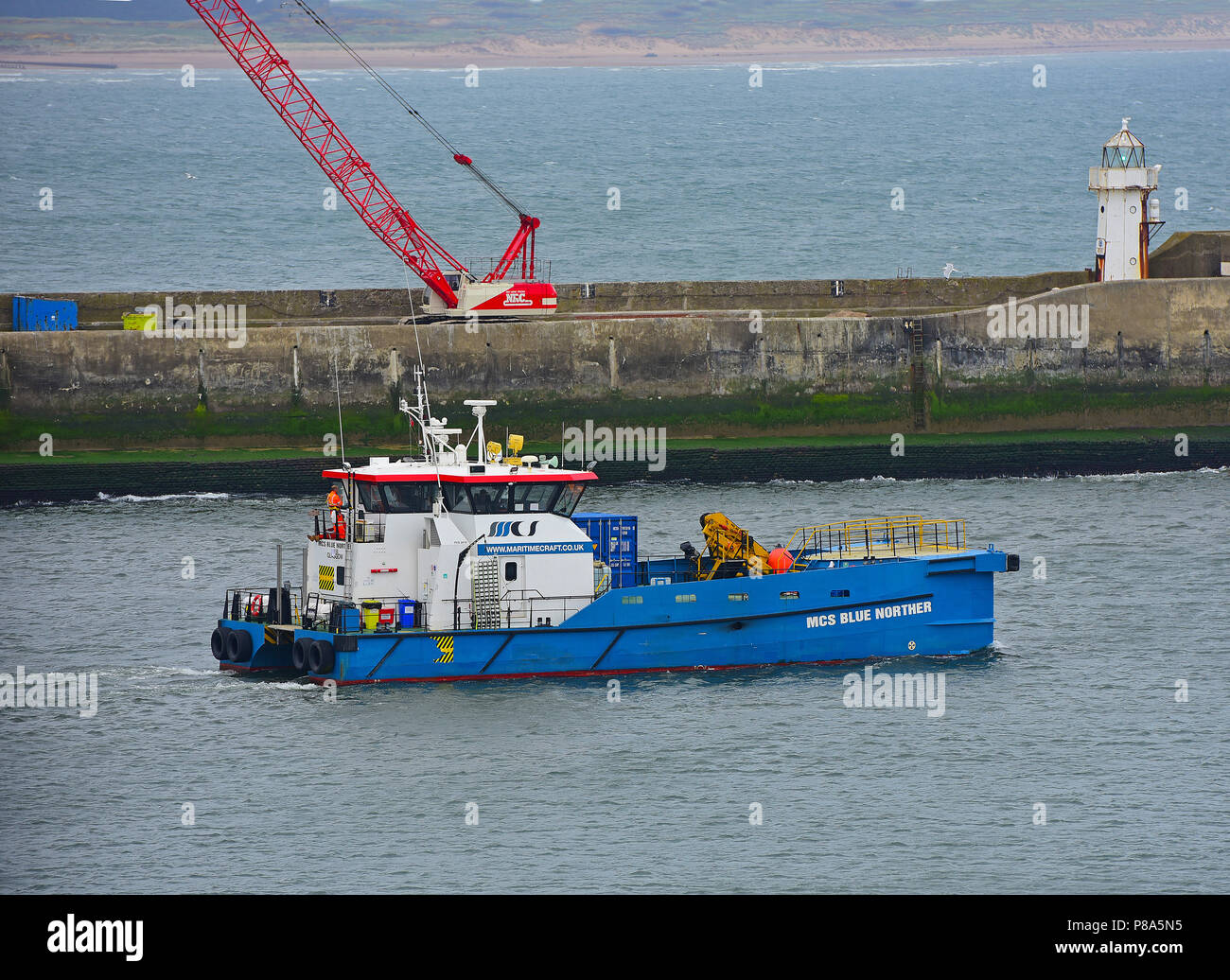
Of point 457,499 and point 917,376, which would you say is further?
point 917,376

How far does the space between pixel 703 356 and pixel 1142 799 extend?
82.3 feet

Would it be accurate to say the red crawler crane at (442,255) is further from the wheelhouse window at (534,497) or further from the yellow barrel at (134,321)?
the wheelhouse window at (534,497)

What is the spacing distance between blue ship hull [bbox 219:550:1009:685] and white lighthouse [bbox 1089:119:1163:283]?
22667 millimetres

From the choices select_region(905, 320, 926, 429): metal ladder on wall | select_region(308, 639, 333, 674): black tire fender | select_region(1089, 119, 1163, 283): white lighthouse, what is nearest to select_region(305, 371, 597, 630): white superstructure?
select_region(308, 639, 333, 674): black tire fender

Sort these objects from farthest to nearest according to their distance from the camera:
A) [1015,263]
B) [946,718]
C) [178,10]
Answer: [178,10] → [1015,263] → [946,718]

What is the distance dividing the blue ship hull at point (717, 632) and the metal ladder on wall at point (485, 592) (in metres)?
0.30

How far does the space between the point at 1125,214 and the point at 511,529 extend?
27456mm

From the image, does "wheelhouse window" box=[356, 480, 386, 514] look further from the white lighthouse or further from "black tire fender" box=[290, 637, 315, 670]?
the white lighthouse

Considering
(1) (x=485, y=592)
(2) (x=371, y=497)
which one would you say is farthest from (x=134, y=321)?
(1) (x=485, y=592)

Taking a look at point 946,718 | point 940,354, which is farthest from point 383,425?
point 946,718

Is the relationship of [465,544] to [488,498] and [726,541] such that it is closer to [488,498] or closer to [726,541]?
[488,498]

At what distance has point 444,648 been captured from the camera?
2622cm

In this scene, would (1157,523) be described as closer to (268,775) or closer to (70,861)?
(268,775)

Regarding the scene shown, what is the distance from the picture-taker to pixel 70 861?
66.1 feet
